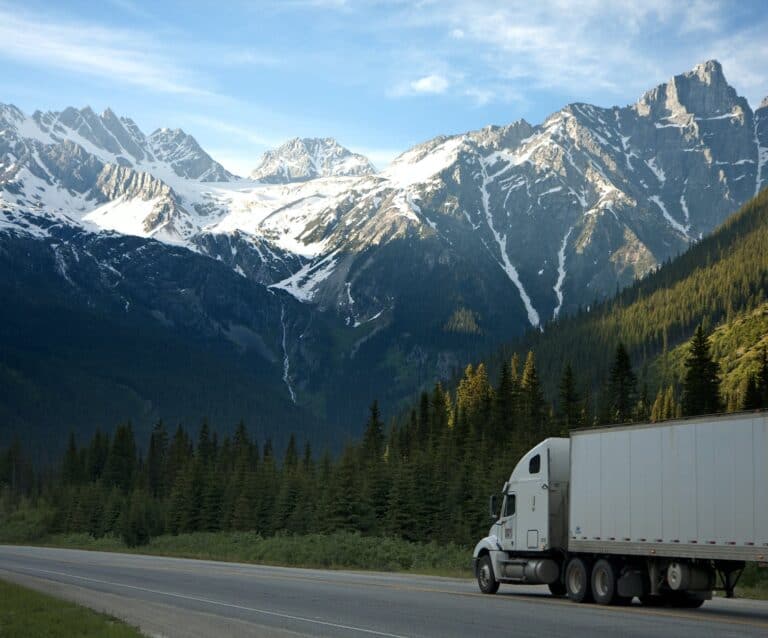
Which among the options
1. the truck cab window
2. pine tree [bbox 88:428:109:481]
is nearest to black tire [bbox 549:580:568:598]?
the truck cab window

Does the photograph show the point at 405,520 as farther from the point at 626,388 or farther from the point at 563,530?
the point at 563,530

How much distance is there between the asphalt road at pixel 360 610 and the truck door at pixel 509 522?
170 cm

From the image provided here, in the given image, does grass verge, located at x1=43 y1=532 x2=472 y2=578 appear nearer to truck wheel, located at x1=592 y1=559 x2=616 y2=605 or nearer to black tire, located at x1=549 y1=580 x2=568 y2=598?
black tire, located at x1=549 y1=580 x2=568 y2=598

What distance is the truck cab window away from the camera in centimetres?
3703

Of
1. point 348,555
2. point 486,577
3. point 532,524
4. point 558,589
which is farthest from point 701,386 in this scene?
point 532,524

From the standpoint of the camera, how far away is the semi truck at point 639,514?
26594 mm

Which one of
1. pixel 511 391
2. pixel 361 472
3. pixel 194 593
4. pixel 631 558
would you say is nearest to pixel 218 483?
pixel 361 472

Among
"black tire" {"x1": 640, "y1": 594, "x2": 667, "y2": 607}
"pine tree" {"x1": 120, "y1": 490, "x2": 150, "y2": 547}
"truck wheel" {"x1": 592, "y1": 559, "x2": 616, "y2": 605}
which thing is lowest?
"black tire" {"x1": 640, "y1": 594, "x2": 667, "y2": 607}

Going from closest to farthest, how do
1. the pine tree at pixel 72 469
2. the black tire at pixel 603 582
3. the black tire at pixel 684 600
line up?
the black tire at pixel 684 600, the black tire at pixel 603 582, the pine tree at pixel 72 469

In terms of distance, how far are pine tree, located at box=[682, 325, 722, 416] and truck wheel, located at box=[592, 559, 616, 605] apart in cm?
6076

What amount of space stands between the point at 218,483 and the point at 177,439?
42437 millimetres

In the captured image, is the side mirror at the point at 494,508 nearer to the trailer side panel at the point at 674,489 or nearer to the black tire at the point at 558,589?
the black tire at the point at 558,589

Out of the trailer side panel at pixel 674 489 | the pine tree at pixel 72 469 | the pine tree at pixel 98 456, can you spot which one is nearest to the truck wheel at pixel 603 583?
the trailer side panel at pixel 674 489

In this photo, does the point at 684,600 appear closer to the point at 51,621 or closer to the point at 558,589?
the point at 558,589
